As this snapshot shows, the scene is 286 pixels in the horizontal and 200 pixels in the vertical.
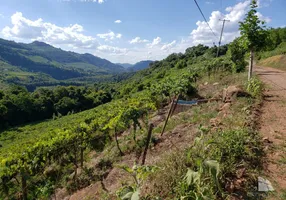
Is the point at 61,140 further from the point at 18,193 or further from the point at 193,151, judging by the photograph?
the point at 193,151


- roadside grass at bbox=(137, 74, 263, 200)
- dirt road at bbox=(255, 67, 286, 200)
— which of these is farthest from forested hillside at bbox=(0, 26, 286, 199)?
dirt road at bbox=(255, 67, 286, 200)

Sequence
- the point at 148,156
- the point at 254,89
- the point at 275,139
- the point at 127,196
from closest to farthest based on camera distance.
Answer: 1. the point at 127,196
2. the point at 275,139
3. the point at 148,156
4. the point at 254,89

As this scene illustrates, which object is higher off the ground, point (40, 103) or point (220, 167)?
point (220, 167)

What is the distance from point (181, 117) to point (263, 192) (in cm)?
711

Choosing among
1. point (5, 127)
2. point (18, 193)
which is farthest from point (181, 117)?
point (5, 127)

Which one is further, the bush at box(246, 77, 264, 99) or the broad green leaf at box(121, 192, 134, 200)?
the bush at box(246, 77, 264, 99)

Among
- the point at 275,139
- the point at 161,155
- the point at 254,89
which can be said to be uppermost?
the point at 254,89

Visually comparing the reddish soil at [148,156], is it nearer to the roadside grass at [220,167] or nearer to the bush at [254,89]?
the roadside grass at [220,167]

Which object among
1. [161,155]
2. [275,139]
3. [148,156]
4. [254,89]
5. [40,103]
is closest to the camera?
[275,139]

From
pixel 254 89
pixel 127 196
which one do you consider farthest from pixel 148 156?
pixel 254 89

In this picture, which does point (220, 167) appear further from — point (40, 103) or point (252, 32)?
point (40, 103)

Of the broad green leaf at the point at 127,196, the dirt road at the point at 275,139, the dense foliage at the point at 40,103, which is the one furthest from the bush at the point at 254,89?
the dense foliage at the point at 40,103

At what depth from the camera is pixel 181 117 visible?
11109 mm

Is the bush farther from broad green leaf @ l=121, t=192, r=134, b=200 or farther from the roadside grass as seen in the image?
broad green leaf @ l=121, t=192, r=134, b=200
